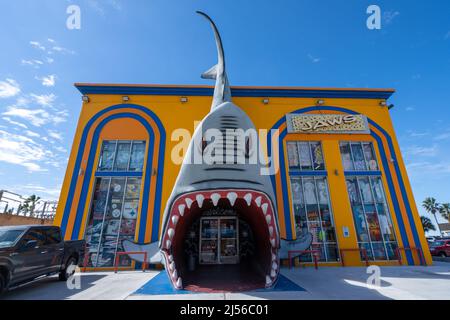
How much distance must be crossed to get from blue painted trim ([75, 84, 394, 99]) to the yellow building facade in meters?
0.06

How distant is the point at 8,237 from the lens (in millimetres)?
5223

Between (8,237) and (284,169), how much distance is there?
10451 millimetres

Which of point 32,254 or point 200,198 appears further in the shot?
point 32,254

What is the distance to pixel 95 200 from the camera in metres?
9.67

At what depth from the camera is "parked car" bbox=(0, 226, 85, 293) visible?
4633 millimetres

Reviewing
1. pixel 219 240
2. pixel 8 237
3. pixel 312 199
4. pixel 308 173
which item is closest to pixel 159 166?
pixel 219 240

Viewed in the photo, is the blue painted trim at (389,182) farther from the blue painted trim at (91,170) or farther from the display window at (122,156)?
the display window at (122,156)

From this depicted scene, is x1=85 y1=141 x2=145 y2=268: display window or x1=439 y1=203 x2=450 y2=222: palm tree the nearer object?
x1=85 y1=141 x2=145 y2=268: display window

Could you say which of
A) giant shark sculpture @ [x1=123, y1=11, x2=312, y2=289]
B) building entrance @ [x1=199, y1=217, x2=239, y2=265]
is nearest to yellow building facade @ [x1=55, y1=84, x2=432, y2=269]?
building entrance @ [x1=199, y1=217, x2=239, y2=265]

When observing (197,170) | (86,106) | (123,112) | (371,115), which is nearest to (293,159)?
(371,115)

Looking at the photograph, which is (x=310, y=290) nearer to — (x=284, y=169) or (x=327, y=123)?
(x=284, y=169)

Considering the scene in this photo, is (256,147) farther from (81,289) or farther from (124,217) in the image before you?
(124,217)

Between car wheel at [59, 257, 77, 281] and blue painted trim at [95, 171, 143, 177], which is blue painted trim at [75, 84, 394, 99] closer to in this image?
blue painted trim at [95, 171, 143, 177]
